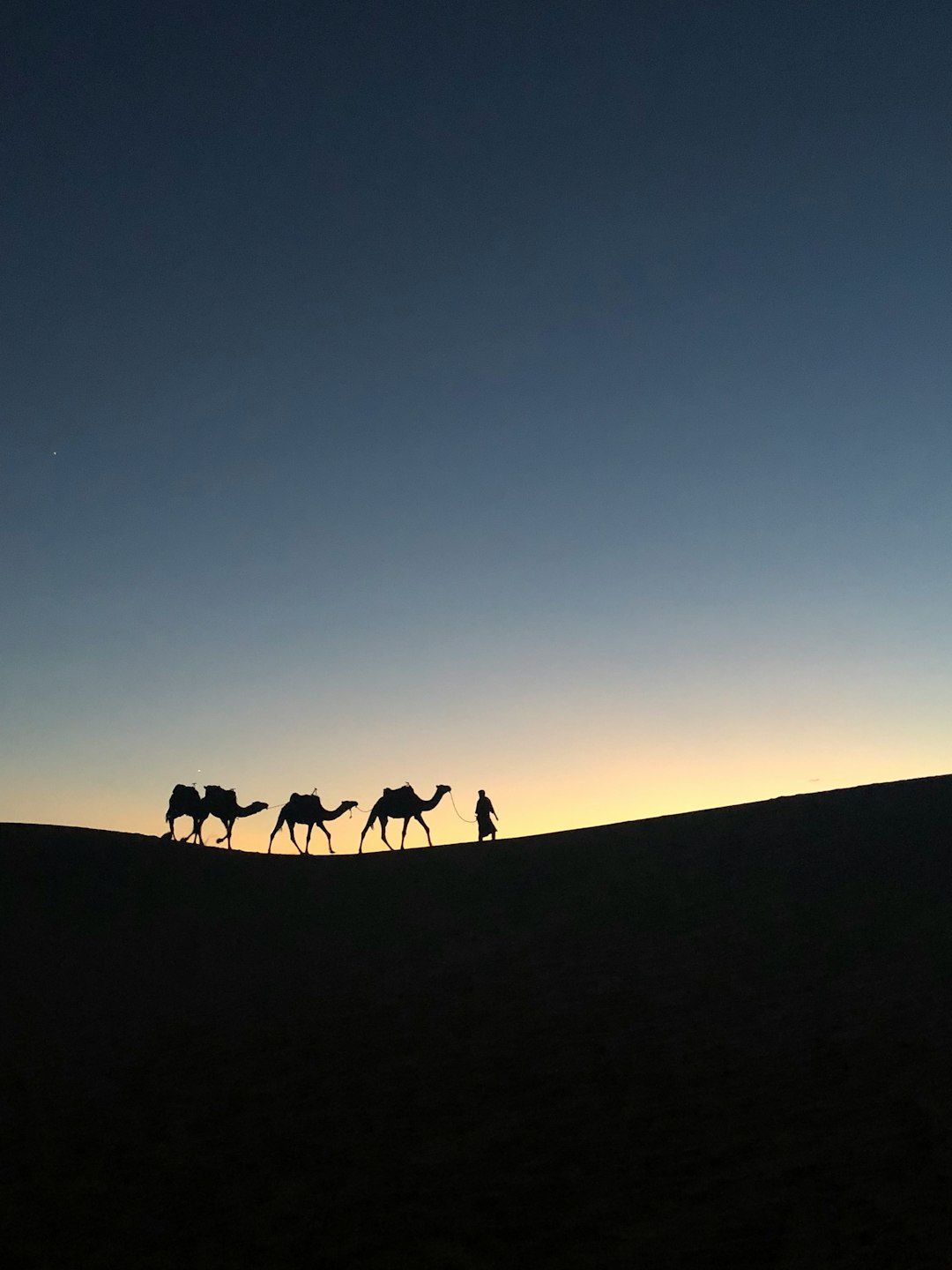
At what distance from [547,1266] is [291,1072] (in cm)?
471

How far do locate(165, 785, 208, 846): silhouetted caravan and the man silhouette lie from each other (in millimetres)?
6864

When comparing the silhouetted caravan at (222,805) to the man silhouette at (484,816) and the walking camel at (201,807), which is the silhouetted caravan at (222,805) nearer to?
the walking camel at (201,807)

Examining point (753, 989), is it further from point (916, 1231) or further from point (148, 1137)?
point (148, 1137)

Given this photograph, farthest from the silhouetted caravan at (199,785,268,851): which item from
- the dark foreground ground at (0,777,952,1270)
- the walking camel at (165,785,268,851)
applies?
the dark foreground ground at (0,777,952,1270)

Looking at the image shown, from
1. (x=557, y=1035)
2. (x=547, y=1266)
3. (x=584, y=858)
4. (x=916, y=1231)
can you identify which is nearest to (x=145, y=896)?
(x=584, y=858)

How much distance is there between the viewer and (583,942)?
42.8ft

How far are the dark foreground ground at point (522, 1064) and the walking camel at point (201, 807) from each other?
508 centimetres

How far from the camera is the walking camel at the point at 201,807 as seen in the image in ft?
76.4

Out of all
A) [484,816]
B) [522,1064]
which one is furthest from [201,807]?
[522,1064]

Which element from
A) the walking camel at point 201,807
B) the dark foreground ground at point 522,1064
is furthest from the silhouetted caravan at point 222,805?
the dark foreground ground at point 522,1064

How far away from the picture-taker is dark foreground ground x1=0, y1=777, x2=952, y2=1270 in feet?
20.6

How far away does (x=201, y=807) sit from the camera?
23.4 m

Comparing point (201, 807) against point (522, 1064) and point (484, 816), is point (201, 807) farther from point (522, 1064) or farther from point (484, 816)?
point (522, 1064)

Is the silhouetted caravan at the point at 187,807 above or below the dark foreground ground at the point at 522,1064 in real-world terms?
above
